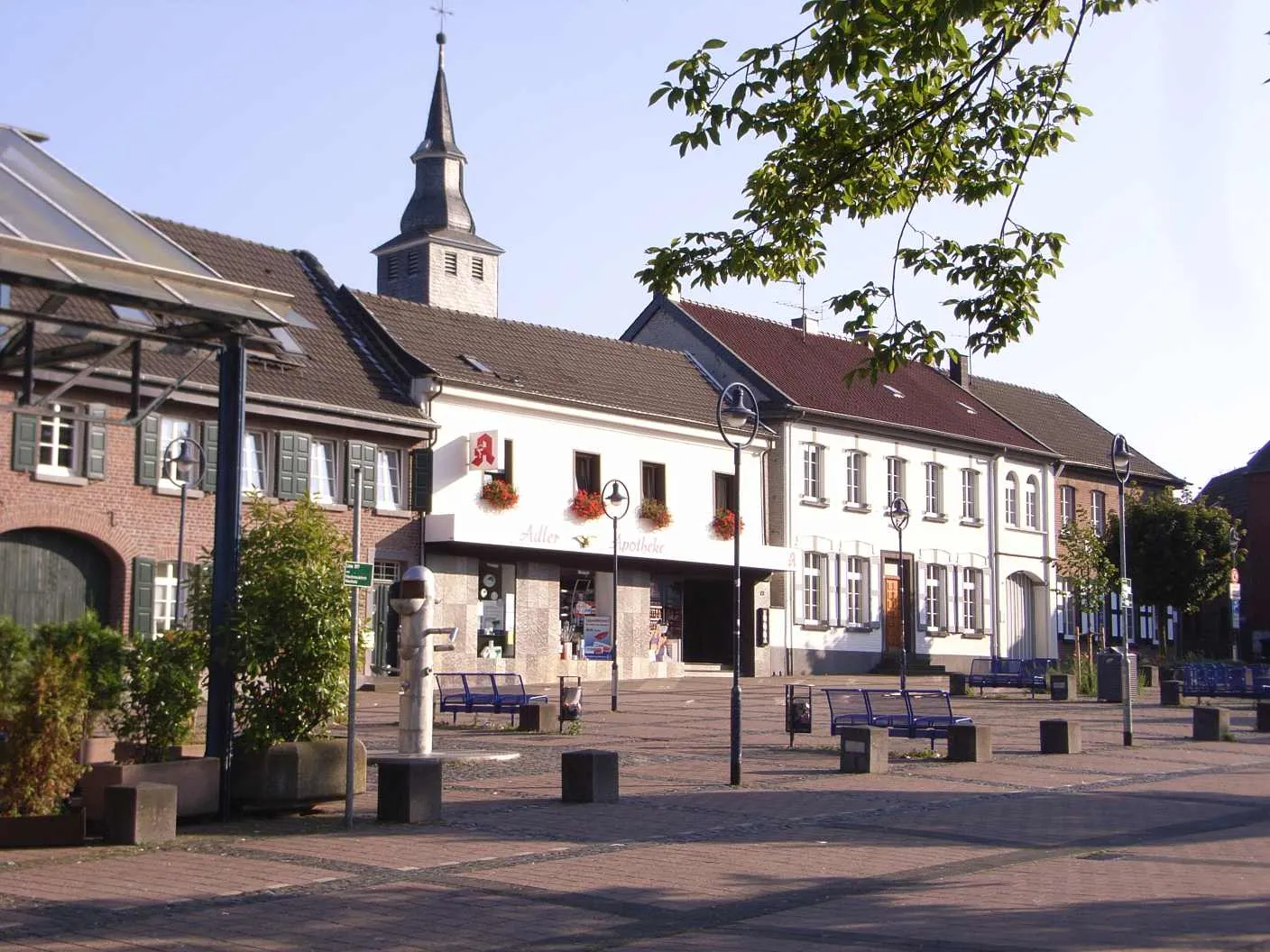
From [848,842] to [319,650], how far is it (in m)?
4.51

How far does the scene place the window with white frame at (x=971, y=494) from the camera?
50469mm

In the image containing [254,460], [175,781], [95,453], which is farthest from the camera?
[254,460]

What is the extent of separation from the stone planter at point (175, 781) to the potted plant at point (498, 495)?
22438 millimetres

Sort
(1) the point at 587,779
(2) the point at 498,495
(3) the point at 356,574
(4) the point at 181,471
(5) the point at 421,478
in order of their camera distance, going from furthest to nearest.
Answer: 1. (2) the point at 498,495
2. (5) the point at 421,478
3. (4) the point at 181,471
4. (1) the point at 587,779
5. (3) the point at 356,574

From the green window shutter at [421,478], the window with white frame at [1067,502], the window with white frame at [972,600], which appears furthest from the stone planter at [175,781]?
the window with white frame at [1067,502]

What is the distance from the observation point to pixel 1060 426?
5825cm

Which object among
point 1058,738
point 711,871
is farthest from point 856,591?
point 711,871

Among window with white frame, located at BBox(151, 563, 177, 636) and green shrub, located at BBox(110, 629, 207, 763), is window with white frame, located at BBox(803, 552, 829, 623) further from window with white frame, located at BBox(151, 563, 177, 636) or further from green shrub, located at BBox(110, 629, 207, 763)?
green shrub, located at BBox(110, 629, 207, 763)

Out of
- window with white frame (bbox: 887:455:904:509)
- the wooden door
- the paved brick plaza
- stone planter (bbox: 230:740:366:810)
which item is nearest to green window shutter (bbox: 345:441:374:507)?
the paved brick plaza

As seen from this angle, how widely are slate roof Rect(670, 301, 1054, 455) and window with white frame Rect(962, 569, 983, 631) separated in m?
4.11

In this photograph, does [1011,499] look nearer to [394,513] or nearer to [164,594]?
[394,513]

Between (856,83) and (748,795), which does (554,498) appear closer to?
(748,795)

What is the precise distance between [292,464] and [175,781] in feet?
65.2

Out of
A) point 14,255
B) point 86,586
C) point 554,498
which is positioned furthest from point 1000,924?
point 554,498
